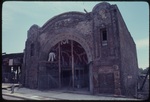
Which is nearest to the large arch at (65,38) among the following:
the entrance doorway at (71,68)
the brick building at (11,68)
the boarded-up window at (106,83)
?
the entrance doorway at (71,68)

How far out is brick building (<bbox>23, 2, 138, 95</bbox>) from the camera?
1210cm

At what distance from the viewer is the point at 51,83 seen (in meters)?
16.5

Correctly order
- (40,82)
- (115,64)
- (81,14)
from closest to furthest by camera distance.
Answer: (115,64) → (81,14) → (40,82)

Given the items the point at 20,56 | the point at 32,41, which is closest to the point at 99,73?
the point at 32,41

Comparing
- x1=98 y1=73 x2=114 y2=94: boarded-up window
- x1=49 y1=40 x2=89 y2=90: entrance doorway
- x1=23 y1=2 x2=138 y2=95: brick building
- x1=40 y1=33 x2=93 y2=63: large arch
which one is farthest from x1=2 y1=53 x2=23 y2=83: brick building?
x1=98 y1=73 x2=114 y2=94: boarded-up window

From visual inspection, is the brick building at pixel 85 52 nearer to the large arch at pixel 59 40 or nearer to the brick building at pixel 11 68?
the large arch at pixel 59 40

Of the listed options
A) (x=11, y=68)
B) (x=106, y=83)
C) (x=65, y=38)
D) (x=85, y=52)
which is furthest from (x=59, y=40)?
(x=11, y=68)

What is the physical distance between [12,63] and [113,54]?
1475cm

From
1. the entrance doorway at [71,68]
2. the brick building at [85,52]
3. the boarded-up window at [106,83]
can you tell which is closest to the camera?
the boarded-up window at [106,83]

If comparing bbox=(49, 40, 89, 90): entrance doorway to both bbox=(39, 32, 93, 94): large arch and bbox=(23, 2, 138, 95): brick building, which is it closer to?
bbox=(23, 2, 138, 95): brick building

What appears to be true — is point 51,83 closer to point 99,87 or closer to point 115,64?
point 99,87

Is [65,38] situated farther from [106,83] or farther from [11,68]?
[11,68]

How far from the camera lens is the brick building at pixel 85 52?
39.7 feet

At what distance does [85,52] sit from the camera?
1634cm
